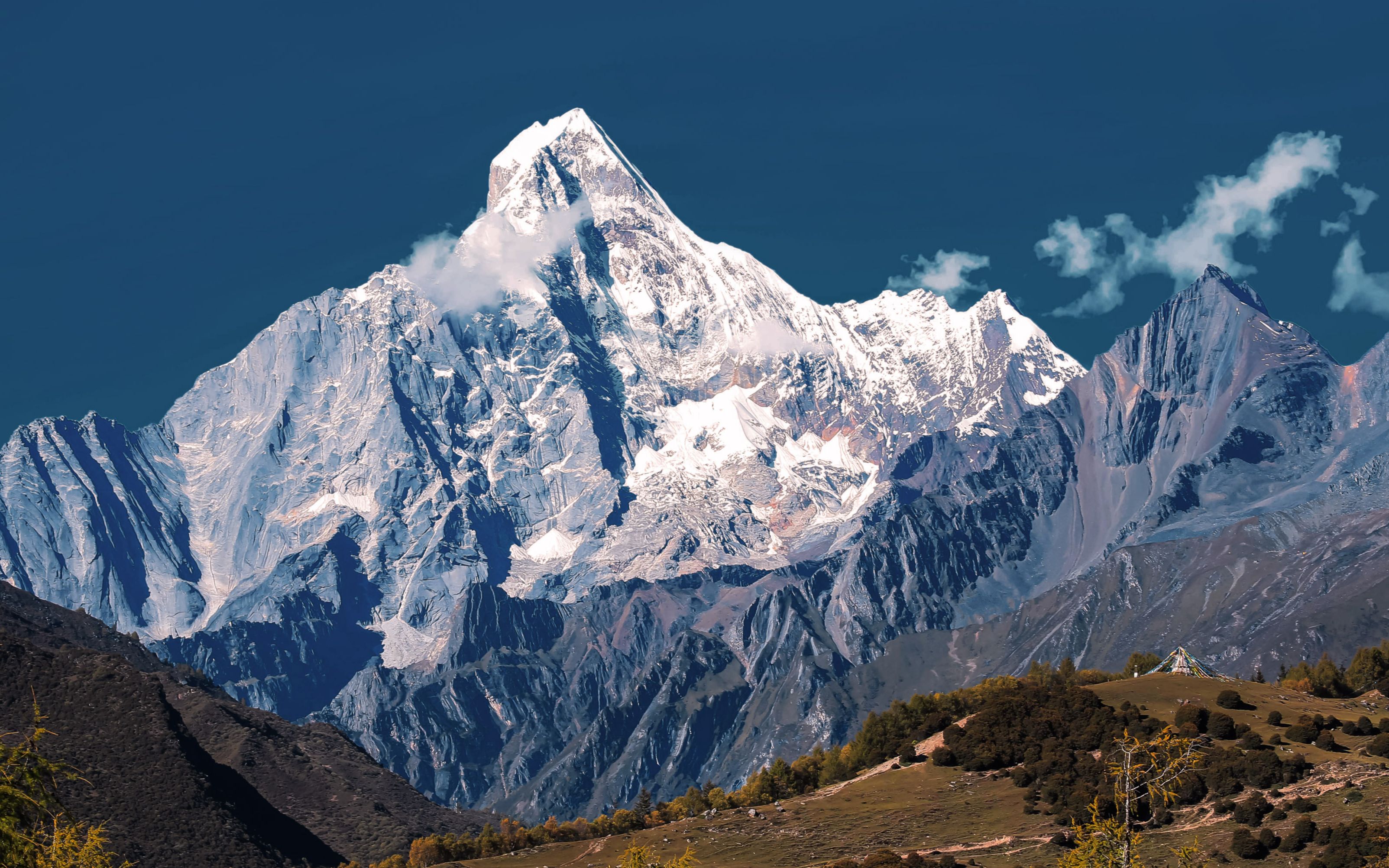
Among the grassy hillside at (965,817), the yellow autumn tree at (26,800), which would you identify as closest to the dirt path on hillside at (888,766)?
the grassy hillside at (965,817)

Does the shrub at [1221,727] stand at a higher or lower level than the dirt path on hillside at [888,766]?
lower

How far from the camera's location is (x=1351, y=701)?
18100cm

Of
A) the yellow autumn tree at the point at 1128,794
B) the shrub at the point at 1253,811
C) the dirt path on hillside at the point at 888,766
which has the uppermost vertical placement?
the yellow autumn tree at the point at 1128,794

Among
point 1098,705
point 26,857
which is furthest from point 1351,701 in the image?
point 26,857

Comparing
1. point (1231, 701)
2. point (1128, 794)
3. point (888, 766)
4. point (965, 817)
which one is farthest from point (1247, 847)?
point (888, 766)

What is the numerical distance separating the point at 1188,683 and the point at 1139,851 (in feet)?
213

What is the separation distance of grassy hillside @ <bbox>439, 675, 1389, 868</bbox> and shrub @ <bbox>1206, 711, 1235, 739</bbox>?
11.2 ft

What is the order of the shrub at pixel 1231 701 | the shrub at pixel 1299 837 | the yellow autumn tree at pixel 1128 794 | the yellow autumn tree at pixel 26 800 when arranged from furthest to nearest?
the shrub at pixel 1231 701
the shrub at pixel 1299 837
the yellow autumn tree at pixel 1128 794
the yellow autumn tree at pixel 26 800

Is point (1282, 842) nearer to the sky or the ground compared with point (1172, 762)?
nearer to the ground

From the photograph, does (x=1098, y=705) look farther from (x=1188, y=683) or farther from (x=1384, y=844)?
(x=1384, y=844)

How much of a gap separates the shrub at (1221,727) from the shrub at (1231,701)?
11370mm

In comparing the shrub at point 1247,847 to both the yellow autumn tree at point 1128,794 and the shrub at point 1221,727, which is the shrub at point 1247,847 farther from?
the yellow autumn tree at point 1128,794

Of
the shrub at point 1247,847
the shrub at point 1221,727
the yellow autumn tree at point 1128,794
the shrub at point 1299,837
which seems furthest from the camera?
the shrub at point 1221,727

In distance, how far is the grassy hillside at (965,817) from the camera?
123 m
